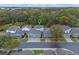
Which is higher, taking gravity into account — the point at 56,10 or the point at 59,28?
the point at 56,10

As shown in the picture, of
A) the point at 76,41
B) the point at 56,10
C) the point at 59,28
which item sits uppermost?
the point at 56,10

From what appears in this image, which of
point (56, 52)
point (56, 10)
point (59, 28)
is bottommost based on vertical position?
point (56, 52)

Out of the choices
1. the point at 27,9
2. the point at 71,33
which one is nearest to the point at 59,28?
the point at 71,33

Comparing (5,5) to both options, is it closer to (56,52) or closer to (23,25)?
(23,25)

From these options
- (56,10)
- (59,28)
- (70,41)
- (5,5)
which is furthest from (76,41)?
(5,5)

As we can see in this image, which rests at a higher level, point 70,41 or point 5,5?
point 5,5

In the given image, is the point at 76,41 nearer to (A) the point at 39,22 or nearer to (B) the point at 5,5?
(A) the point at 39,22

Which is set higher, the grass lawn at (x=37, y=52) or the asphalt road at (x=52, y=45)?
the asphalt road at (x=52, y=45)

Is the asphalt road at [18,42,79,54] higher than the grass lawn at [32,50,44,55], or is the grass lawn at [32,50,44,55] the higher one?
the asphalt road at [18,42,79,54]
